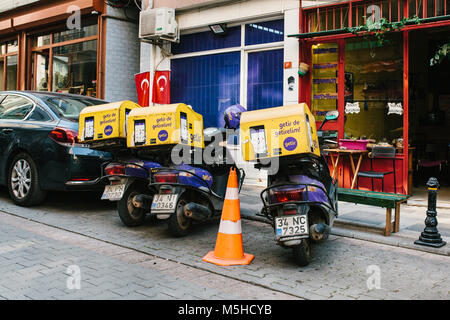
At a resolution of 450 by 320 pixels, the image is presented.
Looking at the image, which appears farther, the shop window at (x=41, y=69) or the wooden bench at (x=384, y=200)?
the shop window at (x=41, y=69)

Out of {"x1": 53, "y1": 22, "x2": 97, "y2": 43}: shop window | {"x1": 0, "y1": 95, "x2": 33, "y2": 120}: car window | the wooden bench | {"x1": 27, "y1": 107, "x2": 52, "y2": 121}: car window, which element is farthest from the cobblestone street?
{"x1": 53, "y1": 22, "x2": 97, "y2": 43}: shop window

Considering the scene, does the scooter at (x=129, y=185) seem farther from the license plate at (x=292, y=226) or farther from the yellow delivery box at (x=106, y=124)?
the license plate at (x=292, y=226)

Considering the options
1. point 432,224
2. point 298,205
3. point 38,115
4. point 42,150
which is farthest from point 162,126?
point 432,224

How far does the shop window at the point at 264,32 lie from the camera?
976 cm

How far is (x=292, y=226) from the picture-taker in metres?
4.20

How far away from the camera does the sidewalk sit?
5551mm

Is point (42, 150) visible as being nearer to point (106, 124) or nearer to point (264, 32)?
point (106, 124)

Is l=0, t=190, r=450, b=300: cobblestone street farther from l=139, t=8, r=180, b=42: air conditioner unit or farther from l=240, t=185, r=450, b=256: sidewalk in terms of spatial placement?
l=139, t=8, r=180, b=42: air conditioner unit

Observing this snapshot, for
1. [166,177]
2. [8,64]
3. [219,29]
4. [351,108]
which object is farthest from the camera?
[8,64]

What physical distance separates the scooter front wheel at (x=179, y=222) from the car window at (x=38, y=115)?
285 cm

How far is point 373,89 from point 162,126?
18.9 feet

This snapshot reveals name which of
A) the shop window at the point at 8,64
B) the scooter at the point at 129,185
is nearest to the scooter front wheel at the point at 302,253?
the scooter at the point at 129,185

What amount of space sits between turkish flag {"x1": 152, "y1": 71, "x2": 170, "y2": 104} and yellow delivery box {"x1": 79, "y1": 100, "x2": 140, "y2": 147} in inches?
239
